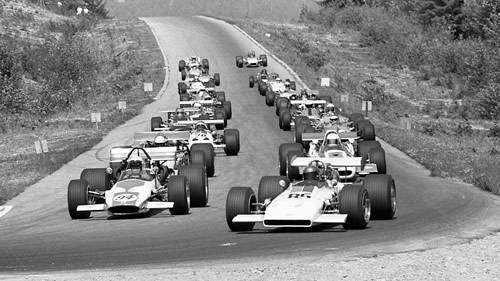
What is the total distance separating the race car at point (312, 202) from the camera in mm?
17953

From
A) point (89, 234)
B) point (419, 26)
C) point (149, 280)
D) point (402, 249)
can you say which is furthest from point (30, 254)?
point (419, 26)

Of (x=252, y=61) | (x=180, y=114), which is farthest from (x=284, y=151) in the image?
(x=252, y=61)

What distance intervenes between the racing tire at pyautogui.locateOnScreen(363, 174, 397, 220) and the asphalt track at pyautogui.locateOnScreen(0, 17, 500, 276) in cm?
23

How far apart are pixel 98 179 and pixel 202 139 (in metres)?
10.1

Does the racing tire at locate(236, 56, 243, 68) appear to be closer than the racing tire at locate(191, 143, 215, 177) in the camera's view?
No

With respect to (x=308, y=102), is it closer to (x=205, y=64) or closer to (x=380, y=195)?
(x=380, y=195)

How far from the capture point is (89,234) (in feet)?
64.5

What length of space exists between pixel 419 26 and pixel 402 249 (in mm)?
84129

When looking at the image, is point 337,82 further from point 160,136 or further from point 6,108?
point 160,136

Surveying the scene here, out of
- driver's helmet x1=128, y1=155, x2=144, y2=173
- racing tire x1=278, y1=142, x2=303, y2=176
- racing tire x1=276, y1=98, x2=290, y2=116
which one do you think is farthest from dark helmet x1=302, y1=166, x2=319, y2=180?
racing tire x1=276, y1=98, x2=290, y2=116

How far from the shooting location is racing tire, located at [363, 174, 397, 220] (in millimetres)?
19469

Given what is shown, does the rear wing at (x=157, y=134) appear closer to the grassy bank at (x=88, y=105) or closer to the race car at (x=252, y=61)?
the grassy bank at (x=88, y=105)

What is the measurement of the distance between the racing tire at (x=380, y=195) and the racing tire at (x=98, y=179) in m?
6.70

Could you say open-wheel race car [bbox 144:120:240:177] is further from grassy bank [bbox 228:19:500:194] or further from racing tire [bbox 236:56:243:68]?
racing tire [bbox 236:56:243:68]
